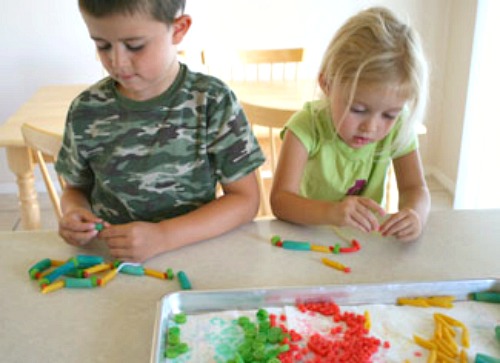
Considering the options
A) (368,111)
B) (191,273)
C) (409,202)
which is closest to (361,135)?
(368,111)

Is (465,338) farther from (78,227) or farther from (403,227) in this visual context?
(78,227)

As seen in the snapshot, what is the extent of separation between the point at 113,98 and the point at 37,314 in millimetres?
427

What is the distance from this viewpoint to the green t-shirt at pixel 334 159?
1.05 metres

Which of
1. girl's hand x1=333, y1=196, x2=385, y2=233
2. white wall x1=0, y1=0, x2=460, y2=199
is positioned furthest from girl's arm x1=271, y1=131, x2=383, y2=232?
white wall x1=0, y1=0, x2=460, y2=199

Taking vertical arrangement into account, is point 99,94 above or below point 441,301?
above

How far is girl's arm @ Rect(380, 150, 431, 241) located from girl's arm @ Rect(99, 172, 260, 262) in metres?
0.25

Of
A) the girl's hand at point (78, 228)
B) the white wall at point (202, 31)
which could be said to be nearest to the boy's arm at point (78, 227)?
the girl's hand at point (78, 228)

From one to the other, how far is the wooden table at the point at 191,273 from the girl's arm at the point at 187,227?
2cm

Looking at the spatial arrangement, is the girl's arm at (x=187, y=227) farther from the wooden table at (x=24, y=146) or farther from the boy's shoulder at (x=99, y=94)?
the wooden table at (x=24, y=146)

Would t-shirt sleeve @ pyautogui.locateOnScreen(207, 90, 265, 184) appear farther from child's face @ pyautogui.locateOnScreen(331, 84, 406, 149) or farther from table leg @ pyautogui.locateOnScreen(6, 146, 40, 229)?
table leg @ pyautogui.locateOnScreen(6, 146, 40, 229)

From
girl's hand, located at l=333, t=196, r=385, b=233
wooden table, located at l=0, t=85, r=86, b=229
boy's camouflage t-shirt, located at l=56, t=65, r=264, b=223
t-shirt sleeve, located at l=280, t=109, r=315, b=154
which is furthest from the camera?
wooden table, located at l=0, t=85, r=86, b=229

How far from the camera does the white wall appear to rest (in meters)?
2.68

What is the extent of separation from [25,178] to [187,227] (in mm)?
997

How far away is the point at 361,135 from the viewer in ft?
3.13
